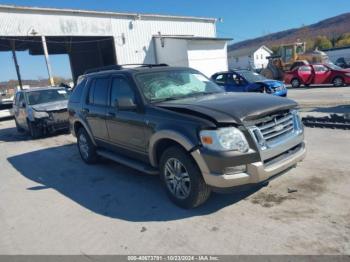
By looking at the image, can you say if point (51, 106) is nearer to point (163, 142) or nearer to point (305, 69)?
point (163, 142)

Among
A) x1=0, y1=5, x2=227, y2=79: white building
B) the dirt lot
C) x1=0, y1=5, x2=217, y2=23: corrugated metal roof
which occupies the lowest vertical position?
the dirt lot

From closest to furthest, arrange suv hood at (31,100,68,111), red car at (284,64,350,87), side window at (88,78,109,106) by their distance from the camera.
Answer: side window at (88,78,109,106) → suv hood at (31,100,68,111) → red car at (284,64,350,87)

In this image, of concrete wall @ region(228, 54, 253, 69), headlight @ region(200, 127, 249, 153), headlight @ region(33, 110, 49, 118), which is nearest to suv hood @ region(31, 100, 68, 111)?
headlight @ region(33, 110, 49, 118)

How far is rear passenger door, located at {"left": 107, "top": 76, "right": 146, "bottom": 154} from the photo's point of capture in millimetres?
5032

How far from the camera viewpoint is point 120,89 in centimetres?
556

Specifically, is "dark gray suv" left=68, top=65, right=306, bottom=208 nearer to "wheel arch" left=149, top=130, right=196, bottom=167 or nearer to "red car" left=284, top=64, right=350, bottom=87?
"wheel arch" left=149, top=130, right=196, bottom=167

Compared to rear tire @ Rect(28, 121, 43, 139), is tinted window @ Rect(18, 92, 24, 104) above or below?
above

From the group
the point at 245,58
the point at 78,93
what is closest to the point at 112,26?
the point at 78,93

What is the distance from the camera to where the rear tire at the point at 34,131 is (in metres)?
11.3

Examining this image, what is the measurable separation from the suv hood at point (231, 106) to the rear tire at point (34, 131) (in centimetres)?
786

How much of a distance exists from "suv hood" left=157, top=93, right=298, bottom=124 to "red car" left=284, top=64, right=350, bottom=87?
53.6 feet

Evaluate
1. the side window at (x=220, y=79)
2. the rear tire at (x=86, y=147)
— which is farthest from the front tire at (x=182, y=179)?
the side window at (x=220, y=79)

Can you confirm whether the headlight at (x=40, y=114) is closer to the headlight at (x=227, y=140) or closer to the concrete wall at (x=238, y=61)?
the headlight at (x=227, y=140)

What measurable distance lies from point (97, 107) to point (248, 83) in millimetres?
9267
